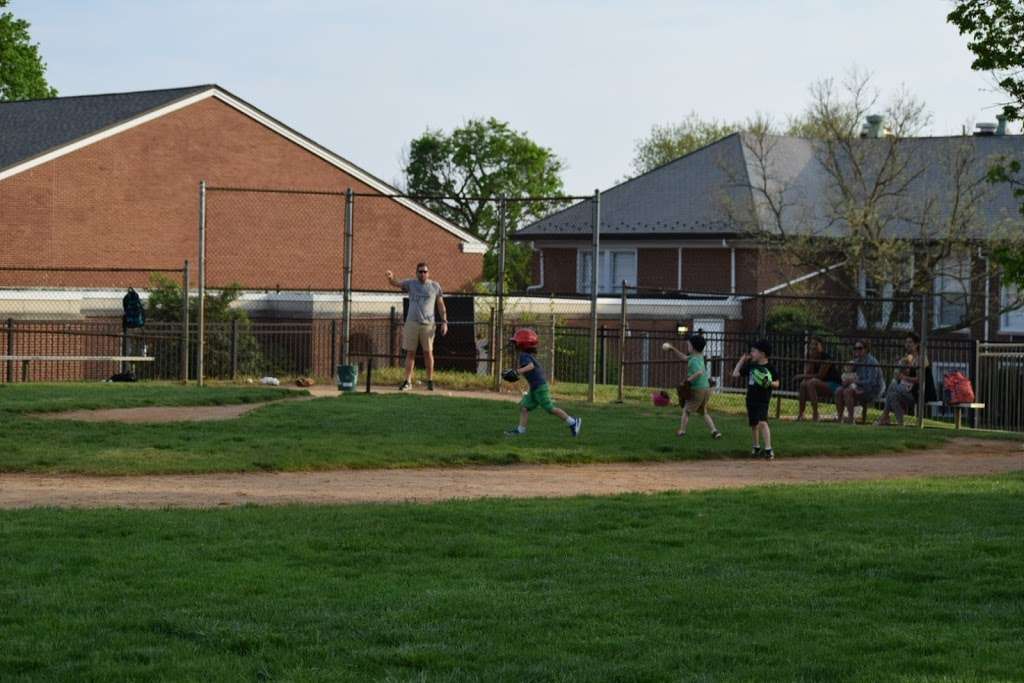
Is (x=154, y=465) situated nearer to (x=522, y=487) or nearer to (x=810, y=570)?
(x=522, y=487)

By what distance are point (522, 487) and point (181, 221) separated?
29191 mm

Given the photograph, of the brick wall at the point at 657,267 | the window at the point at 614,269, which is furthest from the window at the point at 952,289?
the window at the point at 614,269

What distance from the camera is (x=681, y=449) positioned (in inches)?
680

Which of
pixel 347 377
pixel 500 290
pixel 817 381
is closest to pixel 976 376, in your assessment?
pixel 817 381

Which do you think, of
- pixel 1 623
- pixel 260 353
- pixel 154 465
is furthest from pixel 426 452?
pixel 260 353

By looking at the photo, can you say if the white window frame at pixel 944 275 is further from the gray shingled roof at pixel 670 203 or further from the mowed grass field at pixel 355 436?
the mowed grass field at pixel 355 436

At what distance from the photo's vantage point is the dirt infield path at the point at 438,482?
12.8m

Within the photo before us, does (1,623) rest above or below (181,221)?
below

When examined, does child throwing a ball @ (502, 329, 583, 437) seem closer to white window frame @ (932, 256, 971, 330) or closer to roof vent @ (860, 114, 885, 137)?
white window frame @ (932, 256, 971, 330)

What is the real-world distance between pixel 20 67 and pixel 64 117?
1823 cm

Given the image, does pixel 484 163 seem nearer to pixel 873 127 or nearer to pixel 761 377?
pixel 873 127

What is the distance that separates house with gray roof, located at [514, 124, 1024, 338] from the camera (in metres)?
41.2

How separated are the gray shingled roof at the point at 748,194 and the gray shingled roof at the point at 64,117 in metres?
13.2

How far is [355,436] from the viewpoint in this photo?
16781 millimetres
